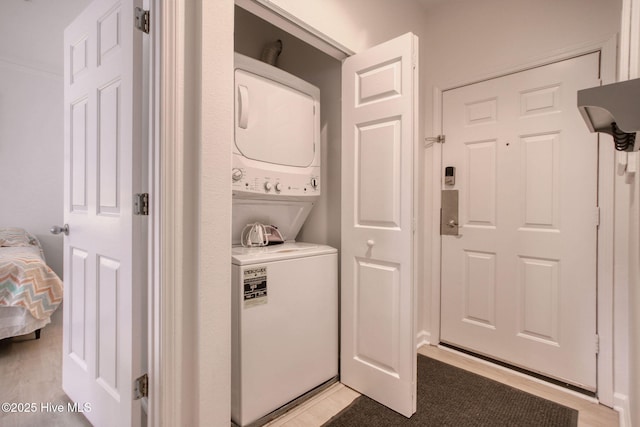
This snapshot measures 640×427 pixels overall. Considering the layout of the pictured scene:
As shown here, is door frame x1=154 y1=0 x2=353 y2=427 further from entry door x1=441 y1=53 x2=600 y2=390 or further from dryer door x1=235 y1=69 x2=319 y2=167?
entry door x1=441 y1=53 x2=600 y2=390

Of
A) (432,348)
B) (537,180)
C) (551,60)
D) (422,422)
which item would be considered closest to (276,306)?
Result: (422,422)

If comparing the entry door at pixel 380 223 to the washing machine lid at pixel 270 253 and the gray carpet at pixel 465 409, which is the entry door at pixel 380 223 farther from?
the washing machine lid at pixel 270 253

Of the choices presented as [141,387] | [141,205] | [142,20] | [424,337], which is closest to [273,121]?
[142,20]

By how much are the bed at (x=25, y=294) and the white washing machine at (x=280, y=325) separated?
1.86 metres

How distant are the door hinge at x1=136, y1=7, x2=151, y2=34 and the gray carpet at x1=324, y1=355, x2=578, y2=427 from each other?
1954mm

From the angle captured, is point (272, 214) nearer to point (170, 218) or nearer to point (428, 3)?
point (170, 218)

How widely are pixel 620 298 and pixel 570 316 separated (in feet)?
0.91

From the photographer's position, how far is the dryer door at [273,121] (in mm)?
1614

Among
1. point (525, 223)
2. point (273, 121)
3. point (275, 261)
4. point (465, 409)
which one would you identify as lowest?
point (465, 409)

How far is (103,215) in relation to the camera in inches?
53.8

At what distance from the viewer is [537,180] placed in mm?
2002

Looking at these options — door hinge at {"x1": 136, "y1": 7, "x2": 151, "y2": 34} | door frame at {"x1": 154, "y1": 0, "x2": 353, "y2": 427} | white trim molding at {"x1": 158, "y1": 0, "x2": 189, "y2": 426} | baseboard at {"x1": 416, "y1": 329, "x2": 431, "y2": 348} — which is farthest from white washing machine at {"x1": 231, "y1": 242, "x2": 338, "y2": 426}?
door hinge at {"x1": 136, "y1": 7, "x2": 151, "y2": 34}

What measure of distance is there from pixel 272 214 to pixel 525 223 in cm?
167

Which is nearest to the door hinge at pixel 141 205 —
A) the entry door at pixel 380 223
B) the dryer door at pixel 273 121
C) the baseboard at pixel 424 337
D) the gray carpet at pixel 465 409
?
the dryer door at pixel 273 121
